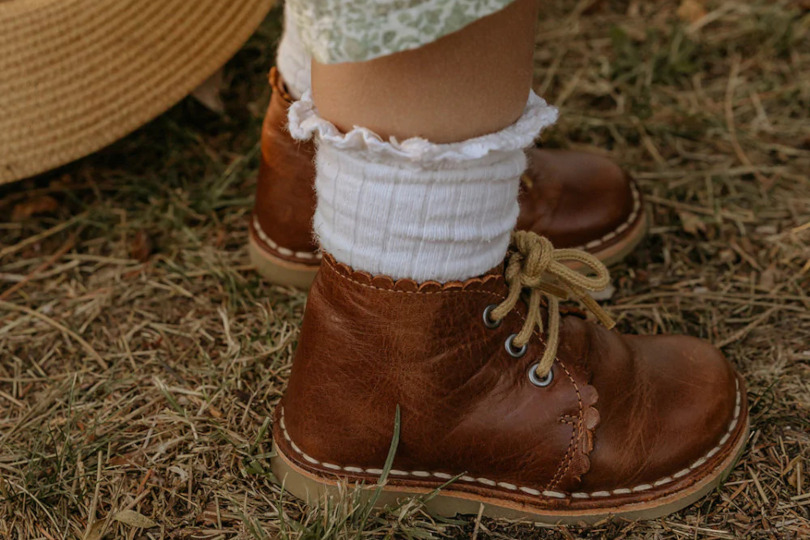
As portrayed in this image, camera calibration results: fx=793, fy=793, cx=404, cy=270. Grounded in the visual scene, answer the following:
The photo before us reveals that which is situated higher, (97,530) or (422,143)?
(422,143)

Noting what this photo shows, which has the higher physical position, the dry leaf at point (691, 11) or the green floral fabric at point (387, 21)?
the green floral fabric at point (387, 21)

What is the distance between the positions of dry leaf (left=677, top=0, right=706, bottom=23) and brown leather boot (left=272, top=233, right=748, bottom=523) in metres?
1.46

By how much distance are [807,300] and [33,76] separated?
1559 millimetres

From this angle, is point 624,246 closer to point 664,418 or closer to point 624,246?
point 624,246

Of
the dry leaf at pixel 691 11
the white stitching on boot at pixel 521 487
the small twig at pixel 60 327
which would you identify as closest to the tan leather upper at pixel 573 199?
the white stitching on boot at pixel 521 487

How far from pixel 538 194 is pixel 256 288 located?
581 mm

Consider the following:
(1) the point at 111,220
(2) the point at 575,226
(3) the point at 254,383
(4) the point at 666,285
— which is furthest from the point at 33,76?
(4) the point at 666,285

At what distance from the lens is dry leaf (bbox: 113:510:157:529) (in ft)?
3.82

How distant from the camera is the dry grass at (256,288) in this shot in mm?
1187

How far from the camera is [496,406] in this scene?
1087 millimetres

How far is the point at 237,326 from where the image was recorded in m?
1.50

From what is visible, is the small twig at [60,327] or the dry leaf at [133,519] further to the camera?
the small twig at [60,327]

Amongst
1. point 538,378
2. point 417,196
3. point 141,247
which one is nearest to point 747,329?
point 538,378

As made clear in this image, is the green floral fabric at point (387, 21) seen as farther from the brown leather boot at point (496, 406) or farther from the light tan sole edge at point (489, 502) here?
the light tan sole edge at point (489, 502)
